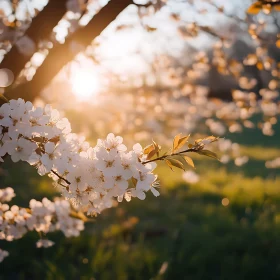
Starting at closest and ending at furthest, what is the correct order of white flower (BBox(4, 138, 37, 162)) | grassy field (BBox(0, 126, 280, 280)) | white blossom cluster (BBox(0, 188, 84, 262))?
white flower (BBox(4, 138, 37, 162)), white blossom cluster (BBox(0, 188, 84, 262)), grassy field (BBox(0, 126, 280, 280))

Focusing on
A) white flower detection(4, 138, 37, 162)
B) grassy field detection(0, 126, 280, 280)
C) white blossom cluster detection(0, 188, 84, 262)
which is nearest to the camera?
white flower detection(4, 138, 37, 162)

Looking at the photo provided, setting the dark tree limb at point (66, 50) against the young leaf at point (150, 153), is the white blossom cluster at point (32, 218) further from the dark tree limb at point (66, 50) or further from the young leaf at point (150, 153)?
the young leaf at point (150, 153)

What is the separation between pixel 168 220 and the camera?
15.6 feet

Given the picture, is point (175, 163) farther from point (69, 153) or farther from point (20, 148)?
point (20, 148)

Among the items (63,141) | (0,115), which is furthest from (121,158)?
(0,115)

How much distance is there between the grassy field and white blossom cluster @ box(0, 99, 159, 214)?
175cm

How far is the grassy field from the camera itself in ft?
10.6

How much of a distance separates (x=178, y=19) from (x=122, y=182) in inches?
83.0

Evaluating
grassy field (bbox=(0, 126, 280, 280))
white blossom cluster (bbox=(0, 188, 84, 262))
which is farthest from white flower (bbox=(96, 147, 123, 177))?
grassy field (bbox=(0, 126, 280, 280))

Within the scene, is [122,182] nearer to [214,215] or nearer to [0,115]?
[0,115]

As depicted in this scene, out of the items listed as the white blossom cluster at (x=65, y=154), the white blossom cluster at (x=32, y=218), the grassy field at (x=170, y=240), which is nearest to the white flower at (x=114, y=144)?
the white blossom cluster at (x=65, y=154)

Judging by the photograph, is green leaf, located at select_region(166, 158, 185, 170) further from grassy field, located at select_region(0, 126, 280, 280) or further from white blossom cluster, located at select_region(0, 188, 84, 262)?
grassy field, located at select_region(0, 126, 280, 280)

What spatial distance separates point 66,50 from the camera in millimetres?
1860

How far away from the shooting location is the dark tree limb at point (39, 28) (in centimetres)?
185
